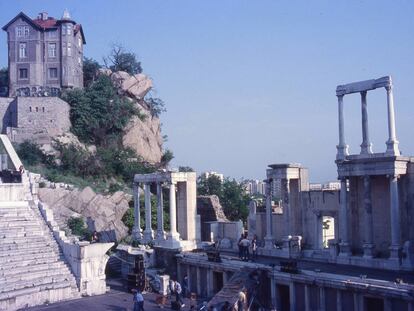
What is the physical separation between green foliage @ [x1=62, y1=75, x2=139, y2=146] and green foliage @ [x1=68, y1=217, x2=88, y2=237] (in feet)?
53.7

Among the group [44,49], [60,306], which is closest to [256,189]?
[44,49]

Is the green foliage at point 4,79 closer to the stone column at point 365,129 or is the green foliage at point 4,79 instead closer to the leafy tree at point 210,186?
the leafy tree at point 210,186

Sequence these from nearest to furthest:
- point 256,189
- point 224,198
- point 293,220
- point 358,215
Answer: point 358,215, point 293,220, point 224,198, point 256,189

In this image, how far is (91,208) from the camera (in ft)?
122

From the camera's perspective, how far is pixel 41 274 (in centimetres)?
2719

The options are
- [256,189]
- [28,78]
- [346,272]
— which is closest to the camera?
[346,272]

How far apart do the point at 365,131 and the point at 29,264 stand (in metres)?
17.9

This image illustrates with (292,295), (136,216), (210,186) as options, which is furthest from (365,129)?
(210,186)

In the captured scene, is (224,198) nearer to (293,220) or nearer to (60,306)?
(293,220)

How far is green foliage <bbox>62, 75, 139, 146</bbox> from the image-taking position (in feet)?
170

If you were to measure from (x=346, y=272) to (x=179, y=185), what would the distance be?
13614 mm

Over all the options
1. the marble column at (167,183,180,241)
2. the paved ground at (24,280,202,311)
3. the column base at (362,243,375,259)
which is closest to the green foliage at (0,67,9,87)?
the marble column at (167,183,180,241)

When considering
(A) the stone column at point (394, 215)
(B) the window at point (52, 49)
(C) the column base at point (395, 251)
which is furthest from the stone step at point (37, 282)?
(B) the window at point (52, 49)

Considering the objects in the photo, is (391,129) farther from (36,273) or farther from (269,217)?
(36,273)
